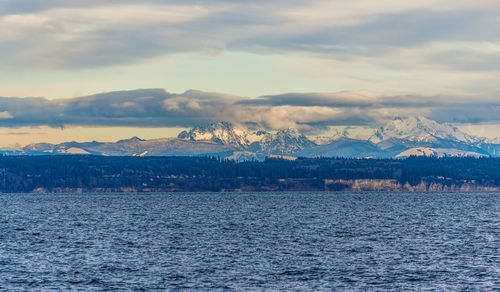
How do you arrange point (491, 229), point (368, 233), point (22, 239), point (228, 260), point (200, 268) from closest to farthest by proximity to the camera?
→ point (200, 268)
point (228, 260)
point (22, 239)
point (368, 233)
point (491, 229)

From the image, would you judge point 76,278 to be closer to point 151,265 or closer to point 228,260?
point 151,265

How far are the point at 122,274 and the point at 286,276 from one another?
817 inches

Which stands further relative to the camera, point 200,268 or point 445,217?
point 445,217

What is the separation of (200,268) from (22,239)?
2084 inches

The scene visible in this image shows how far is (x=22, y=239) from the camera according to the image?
130 metres

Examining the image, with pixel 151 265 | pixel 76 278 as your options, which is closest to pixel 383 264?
pixel 151 265

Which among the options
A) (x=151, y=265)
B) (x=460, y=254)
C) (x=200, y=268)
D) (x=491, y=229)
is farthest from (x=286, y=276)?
(x=491, y=229)

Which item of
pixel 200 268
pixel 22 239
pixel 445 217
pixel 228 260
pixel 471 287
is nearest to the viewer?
pixel 471 287

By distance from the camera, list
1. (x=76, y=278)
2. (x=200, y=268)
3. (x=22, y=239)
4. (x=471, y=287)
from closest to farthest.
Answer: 1. (x=471, y=287)
2. (x=76, y=278)
3. (x=200, y=268)
4. (x=22, y=239)

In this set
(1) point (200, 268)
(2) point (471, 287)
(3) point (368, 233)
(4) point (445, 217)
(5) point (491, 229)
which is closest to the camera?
(2) point (471, 287)

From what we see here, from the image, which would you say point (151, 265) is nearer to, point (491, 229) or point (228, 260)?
point (228, 260)

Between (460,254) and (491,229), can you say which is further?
(491,229)

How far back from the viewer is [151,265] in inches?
3691

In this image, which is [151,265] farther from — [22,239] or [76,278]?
[22,239]
